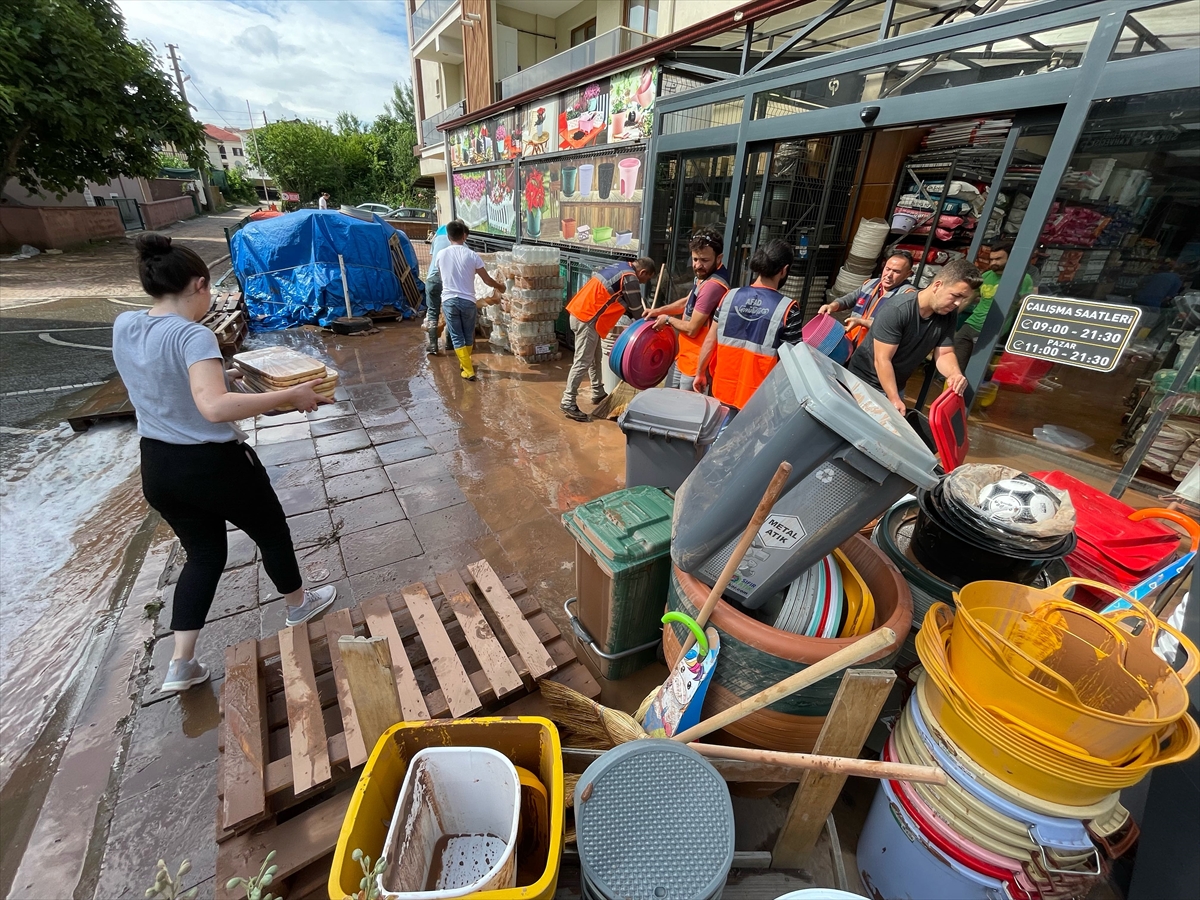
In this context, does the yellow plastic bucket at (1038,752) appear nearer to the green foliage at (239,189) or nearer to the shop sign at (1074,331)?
the shop sign at (1074,331)

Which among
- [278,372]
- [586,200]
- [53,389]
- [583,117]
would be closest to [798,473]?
[278,372]

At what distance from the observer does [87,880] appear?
5.53ft

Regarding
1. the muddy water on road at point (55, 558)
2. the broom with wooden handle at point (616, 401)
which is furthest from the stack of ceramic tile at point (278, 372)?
the broom with wooden handle at point (616, 401)

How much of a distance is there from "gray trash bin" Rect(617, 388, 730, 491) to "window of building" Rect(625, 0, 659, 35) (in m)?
10.8

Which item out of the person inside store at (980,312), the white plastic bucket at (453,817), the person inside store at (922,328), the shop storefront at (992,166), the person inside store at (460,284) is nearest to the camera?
the white plastic bucket at (453,817)

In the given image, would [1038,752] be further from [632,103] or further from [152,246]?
[632,103]

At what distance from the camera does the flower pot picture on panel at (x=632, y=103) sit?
547 cm

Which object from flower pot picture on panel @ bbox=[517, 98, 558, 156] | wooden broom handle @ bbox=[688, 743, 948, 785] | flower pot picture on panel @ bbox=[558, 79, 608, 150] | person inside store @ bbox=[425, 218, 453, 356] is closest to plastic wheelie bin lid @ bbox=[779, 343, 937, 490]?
wooden broom handle @ bbox=[688, 743, 948, 785]

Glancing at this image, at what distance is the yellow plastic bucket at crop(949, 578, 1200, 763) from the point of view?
1.24 meters

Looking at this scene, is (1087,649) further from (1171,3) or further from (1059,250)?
(1171,3)

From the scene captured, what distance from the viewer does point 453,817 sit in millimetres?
1552

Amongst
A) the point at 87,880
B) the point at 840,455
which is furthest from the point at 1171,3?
the point at 87,880

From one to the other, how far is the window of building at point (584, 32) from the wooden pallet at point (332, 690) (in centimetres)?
1745

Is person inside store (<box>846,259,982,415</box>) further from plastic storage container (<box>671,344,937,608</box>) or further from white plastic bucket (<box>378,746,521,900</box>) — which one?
white plastic bucket (<box>378,746,521,900</box>)
